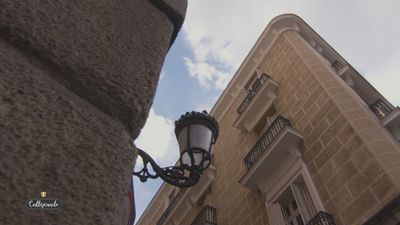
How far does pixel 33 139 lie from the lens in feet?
3.26

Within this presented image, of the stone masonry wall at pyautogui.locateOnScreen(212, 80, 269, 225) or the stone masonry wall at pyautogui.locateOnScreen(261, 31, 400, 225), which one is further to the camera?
the stone masonry wall at pyautogui.locateOnScreen(212, 80, 269, 225)

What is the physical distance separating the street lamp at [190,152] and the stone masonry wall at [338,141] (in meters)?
3.45

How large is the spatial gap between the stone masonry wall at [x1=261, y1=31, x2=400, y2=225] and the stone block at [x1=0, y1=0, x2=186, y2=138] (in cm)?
499

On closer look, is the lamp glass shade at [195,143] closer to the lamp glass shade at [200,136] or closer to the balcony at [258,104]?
the lamp glass shade at [200,136]

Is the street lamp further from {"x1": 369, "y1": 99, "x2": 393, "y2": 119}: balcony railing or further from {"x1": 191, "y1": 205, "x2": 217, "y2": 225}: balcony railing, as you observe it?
{"x1": 191, "y1": 205, "x2": 217, "y2": 225}: balcony railing

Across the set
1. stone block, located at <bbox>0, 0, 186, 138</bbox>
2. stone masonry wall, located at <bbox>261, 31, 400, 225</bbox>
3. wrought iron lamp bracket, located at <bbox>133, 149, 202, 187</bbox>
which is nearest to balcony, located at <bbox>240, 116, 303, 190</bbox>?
stone masonry wall, located at <bbox>261, 31, 400, 225</bbox>

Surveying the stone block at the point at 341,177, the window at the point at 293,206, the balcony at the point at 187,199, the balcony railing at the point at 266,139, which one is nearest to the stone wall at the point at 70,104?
the stone block at the point at 341,177

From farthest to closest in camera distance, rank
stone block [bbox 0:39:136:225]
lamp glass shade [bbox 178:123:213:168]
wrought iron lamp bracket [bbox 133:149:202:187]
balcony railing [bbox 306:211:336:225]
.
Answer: balcony railing [bbox 306:211:336:225] → lamp glass shade [bbox 178:123:213:168] → wrought iron lamp bracket [bbox 133:149:202:187] → stone block [bbox 0:39:136:225]

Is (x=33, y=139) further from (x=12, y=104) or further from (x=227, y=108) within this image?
(x=227, y=108)

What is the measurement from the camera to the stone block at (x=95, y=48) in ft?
3.94

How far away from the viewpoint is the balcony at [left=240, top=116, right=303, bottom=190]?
305 inches

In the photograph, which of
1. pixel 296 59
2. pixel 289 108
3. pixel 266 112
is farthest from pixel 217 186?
pixel 296 59

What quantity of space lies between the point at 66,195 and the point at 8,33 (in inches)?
23.3

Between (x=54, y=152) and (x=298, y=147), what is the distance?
7334 mm
